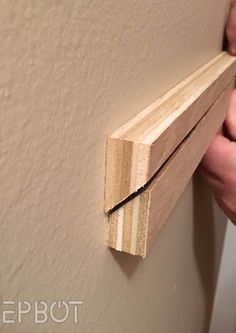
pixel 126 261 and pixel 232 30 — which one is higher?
pixel 232 30

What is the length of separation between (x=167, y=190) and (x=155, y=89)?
3.0 inches

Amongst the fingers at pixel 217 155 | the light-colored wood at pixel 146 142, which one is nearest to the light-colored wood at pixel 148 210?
the light-colored wood at pixel 146 142

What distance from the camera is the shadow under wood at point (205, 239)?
584 mm

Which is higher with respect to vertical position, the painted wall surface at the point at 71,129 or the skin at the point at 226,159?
the skin at the point at 226,159

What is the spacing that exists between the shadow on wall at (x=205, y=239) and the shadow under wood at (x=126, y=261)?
0.24 m

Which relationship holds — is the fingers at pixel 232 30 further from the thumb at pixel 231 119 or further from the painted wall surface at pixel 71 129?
the painted wall surface at pixel 71 129

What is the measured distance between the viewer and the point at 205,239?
722mm

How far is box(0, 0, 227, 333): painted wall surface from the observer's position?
142 mm

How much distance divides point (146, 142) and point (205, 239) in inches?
22.0

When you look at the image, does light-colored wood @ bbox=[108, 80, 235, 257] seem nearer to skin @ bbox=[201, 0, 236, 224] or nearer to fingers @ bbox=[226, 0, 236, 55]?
skin @ bbox=[201, 0, 236, 224]

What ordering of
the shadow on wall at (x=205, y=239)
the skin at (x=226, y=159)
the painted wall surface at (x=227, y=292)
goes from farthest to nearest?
the painted wall surface at (x=227, y=292)
the shadow on wall at (x=205, y=239)
the skin at (x=226, y=159)

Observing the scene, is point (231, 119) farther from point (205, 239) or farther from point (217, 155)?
point (205, 239)

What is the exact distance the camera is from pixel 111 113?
219mm

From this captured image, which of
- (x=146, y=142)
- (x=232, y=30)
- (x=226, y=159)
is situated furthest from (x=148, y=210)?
(x=232, y=30)
